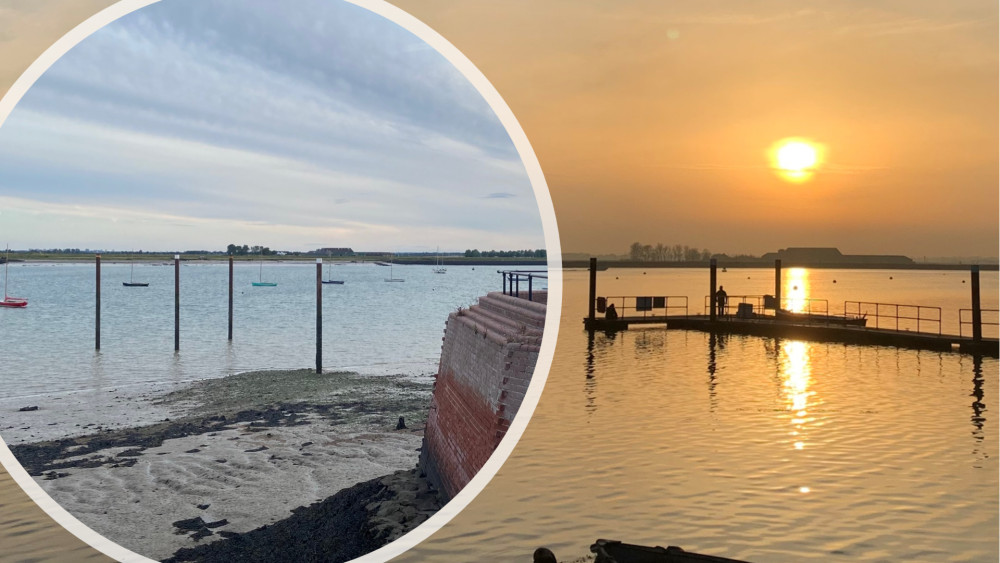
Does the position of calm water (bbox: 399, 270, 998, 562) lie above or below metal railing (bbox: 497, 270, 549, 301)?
below

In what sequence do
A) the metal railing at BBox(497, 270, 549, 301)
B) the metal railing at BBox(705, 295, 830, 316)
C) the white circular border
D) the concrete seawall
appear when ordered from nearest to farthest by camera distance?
the white circular border → the concrete seawall → the metal railing at BBox(497, 270, 549, 301) → the metal railing at BBox(705, 295, 830, 316)

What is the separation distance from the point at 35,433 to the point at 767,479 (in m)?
15.3

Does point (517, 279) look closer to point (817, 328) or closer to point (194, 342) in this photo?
point (817, 328)

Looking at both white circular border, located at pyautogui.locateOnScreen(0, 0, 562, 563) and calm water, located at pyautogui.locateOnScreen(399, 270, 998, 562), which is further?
calm water, located at pyautogui.locateOnScreen(399, 270, 998, 562)

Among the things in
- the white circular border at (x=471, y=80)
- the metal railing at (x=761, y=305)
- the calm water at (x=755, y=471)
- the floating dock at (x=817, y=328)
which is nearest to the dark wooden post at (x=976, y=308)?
the floating dock at (x=817, y=328)

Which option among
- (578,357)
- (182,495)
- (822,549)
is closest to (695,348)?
(578,357)

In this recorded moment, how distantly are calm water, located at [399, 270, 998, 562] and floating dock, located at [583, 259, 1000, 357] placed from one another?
4.27 m

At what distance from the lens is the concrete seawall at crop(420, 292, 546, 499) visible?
7125mm

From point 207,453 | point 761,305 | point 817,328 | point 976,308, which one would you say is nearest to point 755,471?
point 207,453

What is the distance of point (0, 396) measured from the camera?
69.8 ft

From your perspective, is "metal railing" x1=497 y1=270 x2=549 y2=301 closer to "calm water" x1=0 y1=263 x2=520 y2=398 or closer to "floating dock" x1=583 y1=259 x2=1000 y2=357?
"calm water" x1=0 y1=263 x2=520 y2=398

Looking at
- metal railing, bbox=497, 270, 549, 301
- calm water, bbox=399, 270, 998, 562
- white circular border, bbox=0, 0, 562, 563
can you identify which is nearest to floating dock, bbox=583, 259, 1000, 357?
calm water, bbox=399, 270, 998, 562

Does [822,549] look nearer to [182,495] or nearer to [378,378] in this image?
[182,495]

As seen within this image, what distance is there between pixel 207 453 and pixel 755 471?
32.7 feet
